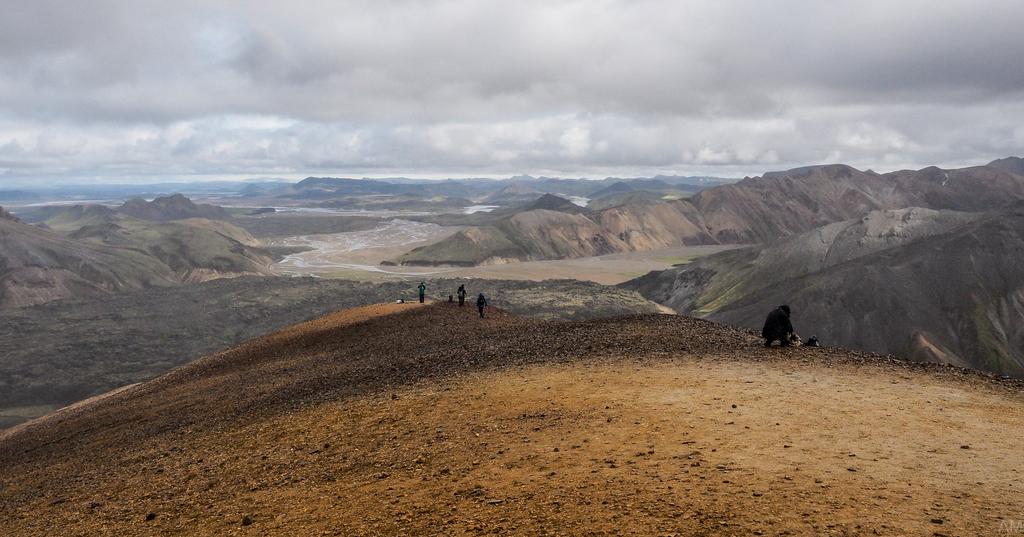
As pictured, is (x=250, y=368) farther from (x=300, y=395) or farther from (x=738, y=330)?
(x=738, y=330)

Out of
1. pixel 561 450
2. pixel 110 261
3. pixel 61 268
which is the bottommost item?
pixel 61 268

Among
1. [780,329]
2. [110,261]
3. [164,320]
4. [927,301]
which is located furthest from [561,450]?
[110,261]

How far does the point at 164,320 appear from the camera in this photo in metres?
80.0

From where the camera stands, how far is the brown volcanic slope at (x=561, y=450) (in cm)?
885

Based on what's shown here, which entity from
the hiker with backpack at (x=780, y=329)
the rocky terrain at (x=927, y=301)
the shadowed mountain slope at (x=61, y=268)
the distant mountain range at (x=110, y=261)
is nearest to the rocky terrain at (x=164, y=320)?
the rocky terrain at (x=927, y=301)

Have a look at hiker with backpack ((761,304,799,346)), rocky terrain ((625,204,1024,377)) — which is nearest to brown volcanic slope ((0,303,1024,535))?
hiker with backpack ((761,304,799,346))

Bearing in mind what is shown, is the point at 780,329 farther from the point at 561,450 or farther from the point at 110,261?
the point at 110,261

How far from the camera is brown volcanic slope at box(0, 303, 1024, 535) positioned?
29.0 ft

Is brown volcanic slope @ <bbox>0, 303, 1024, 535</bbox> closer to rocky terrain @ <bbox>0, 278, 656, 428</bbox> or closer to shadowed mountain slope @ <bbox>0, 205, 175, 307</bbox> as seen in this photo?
rocky terrain @ <bbox>0, 278, 656, 428</bbox>

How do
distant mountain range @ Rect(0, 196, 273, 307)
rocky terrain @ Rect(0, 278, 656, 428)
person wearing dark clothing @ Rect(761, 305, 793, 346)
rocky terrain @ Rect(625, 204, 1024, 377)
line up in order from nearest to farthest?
person wearing dark clothing @ Rect(761, 305, 793, 346) < rocky terrain @ Rect(0, 278, 656, 428) < rocky terrain @ Rect(625, 204, 1024, 377) < distant mountain range @ Rect(0, 196, 273, 307)

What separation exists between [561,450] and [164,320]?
3230 inches

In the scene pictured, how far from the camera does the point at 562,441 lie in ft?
39.9

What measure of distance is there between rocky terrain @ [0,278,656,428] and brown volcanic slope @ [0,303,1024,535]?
138 feet

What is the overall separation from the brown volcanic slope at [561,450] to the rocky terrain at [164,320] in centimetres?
4215
